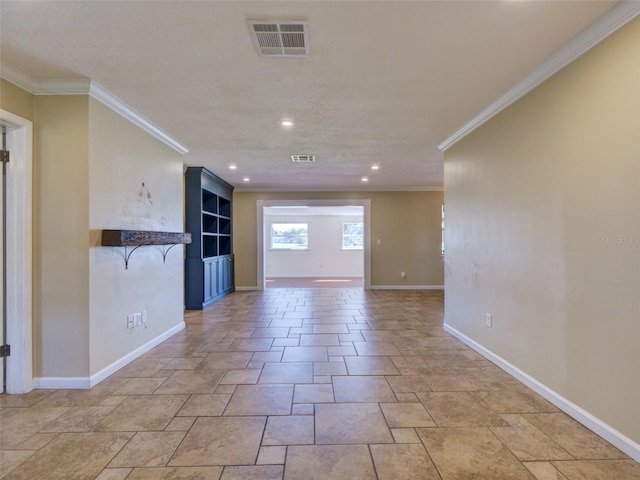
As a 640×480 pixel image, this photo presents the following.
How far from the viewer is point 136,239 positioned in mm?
2762

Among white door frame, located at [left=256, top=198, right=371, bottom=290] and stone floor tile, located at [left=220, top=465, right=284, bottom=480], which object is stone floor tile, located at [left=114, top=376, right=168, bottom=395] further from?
white door frame, located at [left=256, top=198, right=371, bottom=290]

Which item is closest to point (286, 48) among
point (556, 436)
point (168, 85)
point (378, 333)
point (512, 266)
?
point (168, 85)

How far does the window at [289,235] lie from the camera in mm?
10586

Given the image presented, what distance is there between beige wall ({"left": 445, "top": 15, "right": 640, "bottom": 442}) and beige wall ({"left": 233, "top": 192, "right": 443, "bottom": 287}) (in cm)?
419

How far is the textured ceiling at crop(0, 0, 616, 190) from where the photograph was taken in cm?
167

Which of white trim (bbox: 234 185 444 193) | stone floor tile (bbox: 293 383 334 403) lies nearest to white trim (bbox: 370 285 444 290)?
white trim (bbox: 234 185 444 193)

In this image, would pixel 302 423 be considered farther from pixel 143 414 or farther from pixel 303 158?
pixel 303 158

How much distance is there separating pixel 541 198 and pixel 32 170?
12.6 ft

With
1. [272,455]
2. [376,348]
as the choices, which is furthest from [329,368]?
[272,455]

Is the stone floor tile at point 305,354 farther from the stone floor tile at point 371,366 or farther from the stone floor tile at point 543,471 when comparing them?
the stone floor tile at point 543,471

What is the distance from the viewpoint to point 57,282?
94.8 inches

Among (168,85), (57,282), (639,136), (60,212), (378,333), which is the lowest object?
(378,333)

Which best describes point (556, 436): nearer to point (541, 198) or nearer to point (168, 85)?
point (541, 198)

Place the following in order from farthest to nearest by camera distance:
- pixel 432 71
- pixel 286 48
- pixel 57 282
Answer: pixel 57 282, pixel 432 71, pixel 286 48
